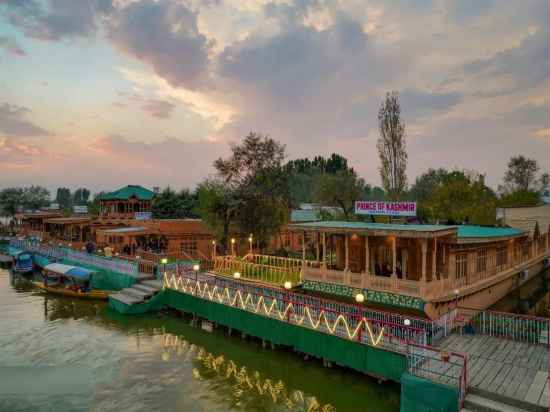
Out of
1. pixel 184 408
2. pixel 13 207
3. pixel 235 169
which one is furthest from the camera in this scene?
pixel 13 207

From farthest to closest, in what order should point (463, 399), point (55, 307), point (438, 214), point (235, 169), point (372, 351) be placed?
1. point (438, 214)
2. point (235, 169)
3. point (55, 307)
4. point (372, 351)
5. point (463, 399)

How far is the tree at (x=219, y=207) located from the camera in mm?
34500

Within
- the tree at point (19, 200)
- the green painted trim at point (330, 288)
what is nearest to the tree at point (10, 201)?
the tree at point (19, 200)

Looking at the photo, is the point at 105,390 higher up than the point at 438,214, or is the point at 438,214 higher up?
the point at 438,214

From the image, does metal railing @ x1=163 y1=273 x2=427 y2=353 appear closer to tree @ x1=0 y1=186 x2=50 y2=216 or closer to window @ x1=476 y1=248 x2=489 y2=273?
window @ x1=476 y1=248 x2=489 y2=273

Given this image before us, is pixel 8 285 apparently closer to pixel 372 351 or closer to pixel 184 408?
pixel 184 408

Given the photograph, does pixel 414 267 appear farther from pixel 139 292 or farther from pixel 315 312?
pixel 139 292

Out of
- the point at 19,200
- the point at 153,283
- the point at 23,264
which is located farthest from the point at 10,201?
the point at 153,283

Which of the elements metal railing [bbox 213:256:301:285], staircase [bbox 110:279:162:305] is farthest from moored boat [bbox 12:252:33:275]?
metal railing [bbox 213:256:301:285]

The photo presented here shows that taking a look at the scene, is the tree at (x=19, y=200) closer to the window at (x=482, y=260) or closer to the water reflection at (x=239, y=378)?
the water reflection at (x=239, y=378)

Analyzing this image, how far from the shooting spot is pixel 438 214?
1697 inches

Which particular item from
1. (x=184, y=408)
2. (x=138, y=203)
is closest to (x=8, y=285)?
(x=138, y=203)

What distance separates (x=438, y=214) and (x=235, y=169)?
23.8 metres

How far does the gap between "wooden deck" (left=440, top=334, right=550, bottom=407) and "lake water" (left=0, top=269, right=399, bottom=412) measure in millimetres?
3106
